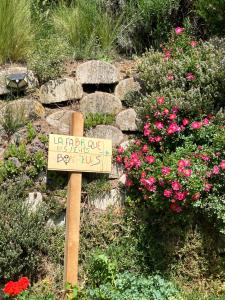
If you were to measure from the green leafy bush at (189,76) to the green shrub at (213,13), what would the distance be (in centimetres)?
43

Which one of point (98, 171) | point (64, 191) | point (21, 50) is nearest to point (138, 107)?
point (98, 171)

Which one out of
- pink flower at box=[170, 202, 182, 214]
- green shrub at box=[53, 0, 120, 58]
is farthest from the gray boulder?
green shrub at box=[53, 0, 120, 58]

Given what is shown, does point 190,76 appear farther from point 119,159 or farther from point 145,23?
point 145,23

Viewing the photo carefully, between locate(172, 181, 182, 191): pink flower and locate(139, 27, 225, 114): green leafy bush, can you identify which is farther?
locate(139, 27, 225, 114): green leafy bush

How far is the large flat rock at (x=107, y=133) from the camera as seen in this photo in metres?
5.16

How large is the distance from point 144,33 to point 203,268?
3.26 meters

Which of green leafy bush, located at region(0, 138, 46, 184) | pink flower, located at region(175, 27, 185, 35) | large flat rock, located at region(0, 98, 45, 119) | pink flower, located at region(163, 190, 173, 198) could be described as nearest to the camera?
pink flower, located at region(163, 190, 173, 198)

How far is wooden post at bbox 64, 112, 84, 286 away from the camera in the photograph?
14.9 ft

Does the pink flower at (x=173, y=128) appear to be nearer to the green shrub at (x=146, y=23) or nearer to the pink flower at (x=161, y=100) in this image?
the pink flower at (x=161, y=100)

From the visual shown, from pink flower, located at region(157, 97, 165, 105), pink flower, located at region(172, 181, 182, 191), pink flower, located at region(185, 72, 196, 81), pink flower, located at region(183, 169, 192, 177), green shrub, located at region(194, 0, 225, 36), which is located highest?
green shrub, located at region(194, 0, 225, 36)

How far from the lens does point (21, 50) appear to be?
18.5 ft

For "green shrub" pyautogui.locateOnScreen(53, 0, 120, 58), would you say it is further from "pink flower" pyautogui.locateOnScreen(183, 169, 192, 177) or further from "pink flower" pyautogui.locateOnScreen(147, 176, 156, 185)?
"pink flower" pyautogui.locateOnScreen(183, 169, 192, 177)

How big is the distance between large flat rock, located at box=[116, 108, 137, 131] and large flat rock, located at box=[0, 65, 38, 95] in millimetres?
1065

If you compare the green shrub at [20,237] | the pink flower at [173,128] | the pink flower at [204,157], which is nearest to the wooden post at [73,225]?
the green shrub at [20,237]
